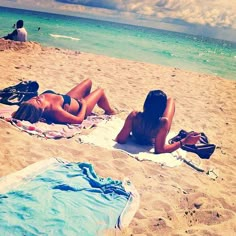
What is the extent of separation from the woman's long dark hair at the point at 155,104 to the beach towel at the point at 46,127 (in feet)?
3.86

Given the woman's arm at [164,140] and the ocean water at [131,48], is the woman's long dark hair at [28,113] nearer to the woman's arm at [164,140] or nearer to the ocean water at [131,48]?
the woman's arm at [164,140]

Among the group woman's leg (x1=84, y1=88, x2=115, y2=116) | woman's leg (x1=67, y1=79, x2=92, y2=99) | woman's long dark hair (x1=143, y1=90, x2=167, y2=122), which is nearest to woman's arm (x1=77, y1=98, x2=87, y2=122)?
woman's leg (x1=84, y1=88, x2=115, y2=116)

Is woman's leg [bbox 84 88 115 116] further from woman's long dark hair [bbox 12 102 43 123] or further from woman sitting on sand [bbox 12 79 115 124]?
woman's long dark hair [bbox 12 102 43 123]

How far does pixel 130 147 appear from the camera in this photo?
480 cm

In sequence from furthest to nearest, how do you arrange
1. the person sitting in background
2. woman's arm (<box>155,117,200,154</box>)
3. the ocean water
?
the ocean water
the person sitting in background
woman's arm (<box>155,117,200,154</box>)

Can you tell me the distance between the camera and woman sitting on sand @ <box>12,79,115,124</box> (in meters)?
4.90

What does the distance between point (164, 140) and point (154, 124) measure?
29 centimetres

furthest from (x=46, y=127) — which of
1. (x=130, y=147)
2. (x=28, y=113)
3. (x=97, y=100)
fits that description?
(x=130, y=147)

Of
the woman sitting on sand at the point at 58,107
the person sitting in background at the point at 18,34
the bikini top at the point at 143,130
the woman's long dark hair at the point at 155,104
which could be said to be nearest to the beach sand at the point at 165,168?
the woman sitting on sand at the point at 58,107

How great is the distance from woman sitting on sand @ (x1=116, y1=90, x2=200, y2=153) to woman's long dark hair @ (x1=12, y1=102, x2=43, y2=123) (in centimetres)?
128

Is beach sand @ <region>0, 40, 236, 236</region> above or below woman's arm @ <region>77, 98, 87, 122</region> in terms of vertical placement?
below

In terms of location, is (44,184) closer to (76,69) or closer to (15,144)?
(15,144)

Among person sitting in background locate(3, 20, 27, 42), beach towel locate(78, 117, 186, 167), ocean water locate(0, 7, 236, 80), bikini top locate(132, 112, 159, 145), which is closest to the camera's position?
beach towel locate(78, 117, 186, 167)

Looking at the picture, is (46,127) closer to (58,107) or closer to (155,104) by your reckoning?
(58,107)
